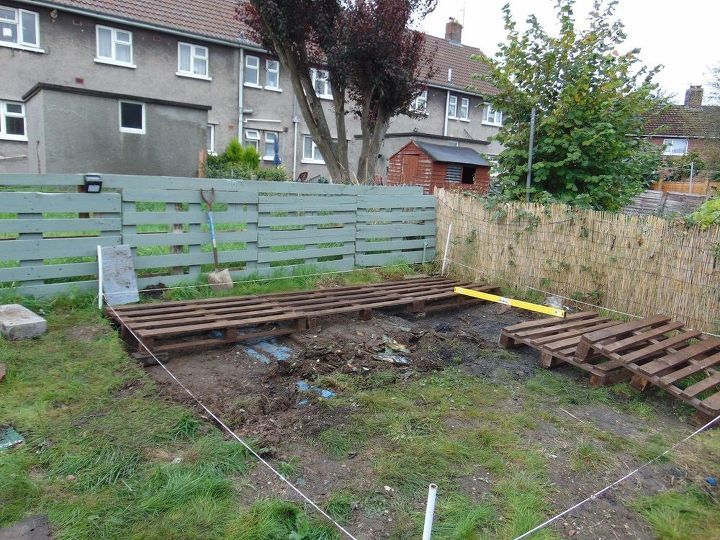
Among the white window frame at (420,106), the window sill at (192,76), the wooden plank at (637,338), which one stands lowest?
the wooden plank at (637,338)

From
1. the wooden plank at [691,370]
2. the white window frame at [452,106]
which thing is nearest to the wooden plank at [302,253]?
the wooden plank at [691,370]

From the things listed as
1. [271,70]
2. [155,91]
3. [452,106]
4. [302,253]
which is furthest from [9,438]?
[452,106]

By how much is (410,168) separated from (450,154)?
189 cm

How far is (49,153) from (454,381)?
14699 mm

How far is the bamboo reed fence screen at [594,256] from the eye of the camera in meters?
6.12

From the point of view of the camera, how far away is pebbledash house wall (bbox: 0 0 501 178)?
16.2 m

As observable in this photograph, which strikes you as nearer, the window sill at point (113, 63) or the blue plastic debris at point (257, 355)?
the blue plastic debris at point (257, 355)

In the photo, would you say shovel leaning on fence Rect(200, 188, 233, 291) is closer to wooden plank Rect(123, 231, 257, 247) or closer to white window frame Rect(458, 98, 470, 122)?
wooden plank Rect(123, 231, 257, 247)

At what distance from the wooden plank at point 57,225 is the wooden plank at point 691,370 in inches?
241

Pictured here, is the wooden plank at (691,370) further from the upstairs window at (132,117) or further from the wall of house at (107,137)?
the upstairs window at (132,117)

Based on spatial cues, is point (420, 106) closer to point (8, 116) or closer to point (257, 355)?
point (257, 355)

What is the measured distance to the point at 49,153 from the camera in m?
14.9

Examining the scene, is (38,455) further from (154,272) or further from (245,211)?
(245,211)

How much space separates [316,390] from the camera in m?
4.46
